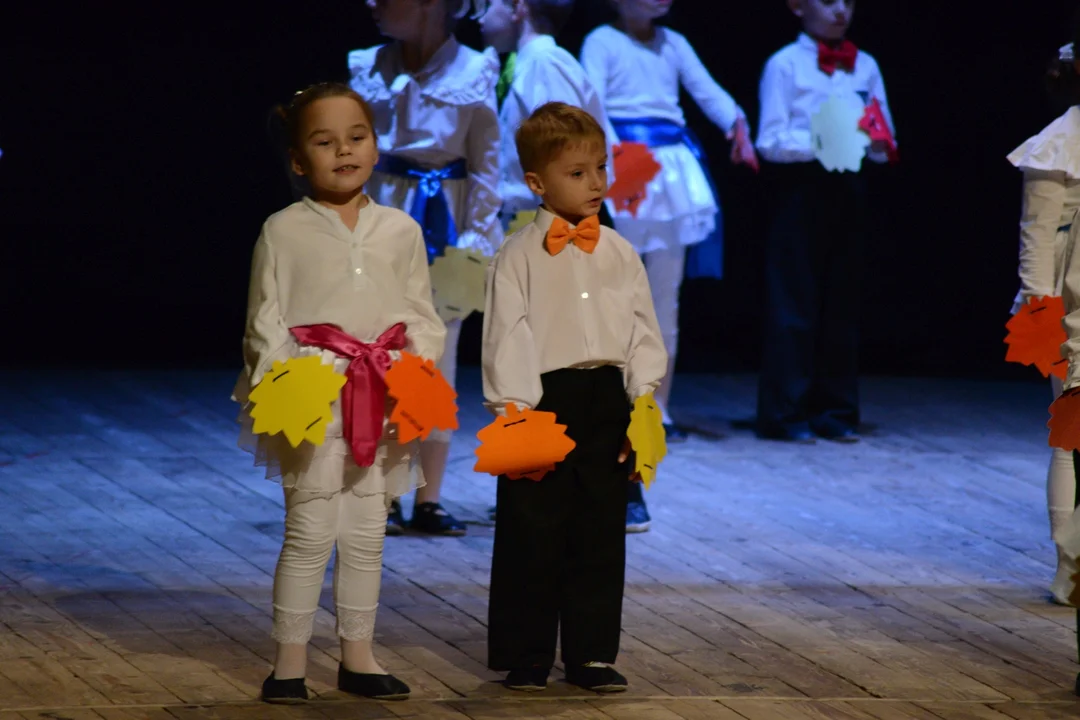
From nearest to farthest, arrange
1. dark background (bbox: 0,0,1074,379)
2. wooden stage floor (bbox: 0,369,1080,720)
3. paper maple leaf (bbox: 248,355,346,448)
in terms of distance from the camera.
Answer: paper maple leaf (bbox: 248,355,346,448) → wooden stage floor (bbox: 0,369,1080,720) → dark background (bbox: 0,0,1074,379)

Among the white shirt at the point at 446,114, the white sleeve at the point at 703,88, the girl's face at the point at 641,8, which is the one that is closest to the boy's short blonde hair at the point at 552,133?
the white shirt at the point at 446,114

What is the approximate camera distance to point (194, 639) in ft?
12.9

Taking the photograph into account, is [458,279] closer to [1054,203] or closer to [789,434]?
[1054,203]

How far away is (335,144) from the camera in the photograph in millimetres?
3518

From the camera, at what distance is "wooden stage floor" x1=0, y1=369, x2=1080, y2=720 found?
3.59 meters

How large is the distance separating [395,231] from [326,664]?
3.17 ft

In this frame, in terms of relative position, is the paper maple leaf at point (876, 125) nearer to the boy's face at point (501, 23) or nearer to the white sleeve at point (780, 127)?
the white sleeve at point (780, 127)

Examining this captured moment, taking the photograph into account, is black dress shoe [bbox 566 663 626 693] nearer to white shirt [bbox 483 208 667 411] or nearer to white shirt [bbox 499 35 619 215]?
white shirt [bbox 483 208 667 411]

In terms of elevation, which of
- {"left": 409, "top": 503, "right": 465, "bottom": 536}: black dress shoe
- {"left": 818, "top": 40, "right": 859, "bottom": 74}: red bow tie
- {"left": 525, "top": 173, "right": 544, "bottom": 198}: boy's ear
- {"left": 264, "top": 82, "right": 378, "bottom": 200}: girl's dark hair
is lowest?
{"left": 409, "top": 503, "right": 465, "bottom": 536}: black dress shoe

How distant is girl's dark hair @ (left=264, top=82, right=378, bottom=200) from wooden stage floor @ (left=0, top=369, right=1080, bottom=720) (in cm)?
109

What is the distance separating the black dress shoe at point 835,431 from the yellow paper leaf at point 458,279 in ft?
7.34

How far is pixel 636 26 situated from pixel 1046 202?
2387 millimetres

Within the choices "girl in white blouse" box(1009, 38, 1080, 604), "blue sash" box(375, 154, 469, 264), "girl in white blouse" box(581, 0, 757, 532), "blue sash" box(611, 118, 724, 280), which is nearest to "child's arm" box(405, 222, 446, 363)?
"blue sash" box(375, 154, 469, 264)

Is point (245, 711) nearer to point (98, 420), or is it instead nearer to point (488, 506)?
point (488, 506)
